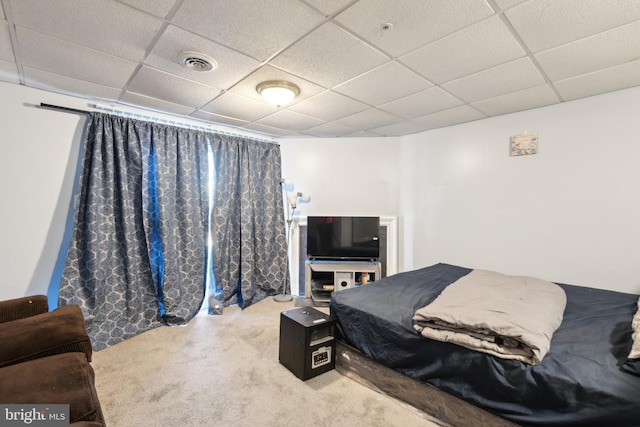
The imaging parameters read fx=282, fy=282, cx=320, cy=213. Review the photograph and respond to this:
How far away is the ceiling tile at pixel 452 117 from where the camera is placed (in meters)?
2.89

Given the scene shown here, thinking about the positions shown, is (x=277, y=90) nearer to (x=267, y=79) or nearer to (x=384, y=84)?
(x=267, y=79)

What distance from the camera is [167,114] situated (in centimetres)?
309

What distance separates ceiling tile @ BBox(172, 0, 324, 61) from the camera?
4.54ft

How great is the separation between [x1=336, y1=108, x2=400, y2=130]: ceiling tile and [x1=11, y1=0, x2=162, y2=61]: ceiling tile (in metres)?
1.98

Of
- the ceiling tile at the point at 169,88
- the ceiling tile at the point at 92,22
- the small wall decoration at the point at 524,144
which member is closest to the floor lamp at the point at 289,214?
the ceiling tile at the point at 169,88

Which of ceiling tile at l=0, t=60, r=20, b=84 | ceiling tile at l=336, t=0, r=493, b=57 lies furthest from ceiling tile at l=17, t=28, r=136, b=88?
ceiling tile at l=336, t=0, r=493, b=57

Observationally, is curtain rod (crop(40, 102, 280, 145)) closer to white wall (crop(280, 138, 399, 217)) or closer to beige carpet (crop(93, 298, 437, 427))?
white wall (crop(280, 138, 399, 217))

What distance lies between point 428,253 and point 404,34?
276cm

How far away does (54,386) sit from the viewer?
1163mm

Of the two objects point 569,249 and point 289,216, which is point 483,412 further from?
point 289,216

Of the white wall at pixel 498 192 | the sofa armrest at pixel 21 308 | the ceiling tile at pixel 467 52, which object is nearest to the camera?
the ceiling tile at pixel 467 52

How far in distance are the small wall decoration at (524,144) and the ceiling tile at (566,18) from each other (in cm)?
136

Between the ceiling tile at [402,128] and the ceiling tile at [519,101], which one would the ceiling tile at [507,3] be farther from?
the ceiling tile at [402,128]

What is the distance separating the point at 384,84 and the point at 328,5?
3.31 feet
